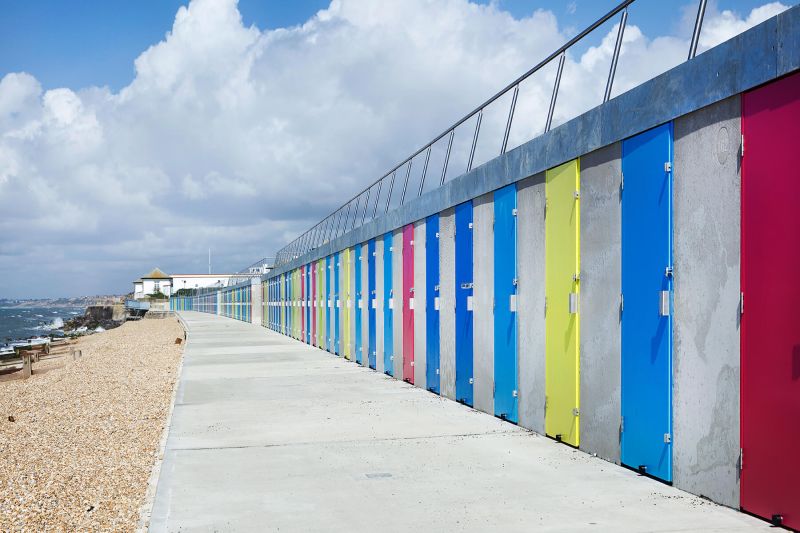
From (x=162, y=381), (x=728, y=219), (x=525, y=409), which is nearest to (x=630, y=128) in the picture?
(x=728, y=219)

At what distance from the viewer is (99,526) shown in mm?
5547

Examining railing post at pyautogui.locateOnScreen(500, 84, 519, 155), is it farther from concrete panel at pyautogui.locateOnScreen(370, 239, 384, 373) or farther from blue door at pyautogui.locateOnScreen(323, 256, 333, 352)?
blue door at pyautogui.locateOnScreen(323, 256, 333, 352)

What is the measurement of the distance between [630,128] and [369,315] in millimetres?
11566

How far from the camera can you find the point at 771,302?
17.5ft

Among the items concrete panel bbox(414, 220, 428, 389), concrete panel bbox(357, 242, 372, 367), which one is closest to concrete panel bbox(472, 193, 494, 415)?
concrete panel bbox(414, 220, 428, 389)

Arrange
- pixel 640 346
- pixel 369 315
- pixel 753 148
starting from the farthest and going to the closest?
pixel 369 315 → pixel 640 346 → pixel 753 148

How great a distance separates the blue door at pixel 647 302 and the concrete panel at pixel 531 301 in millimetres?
1829

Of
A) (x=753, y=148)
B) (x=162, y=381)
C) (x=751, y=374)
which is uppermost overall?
(x=753, y=148)

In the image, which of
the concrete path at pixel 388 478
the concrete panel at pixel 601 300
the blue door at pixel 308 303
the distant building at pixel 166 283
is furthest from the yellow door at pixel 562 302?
the distant building at pixel 166 283

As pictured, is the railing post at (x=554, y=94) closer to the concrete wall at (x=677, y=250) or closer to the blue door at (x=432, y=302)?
the concrete wall at (x=677, y=250)

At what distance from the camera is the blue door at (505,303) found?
9.70m

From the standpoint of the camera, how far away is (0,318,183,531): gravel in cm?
595

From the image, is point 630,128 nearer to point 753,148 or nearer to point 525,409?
point 753,148

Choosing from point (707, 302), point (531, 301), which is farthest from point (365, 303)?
point (707, 302)
